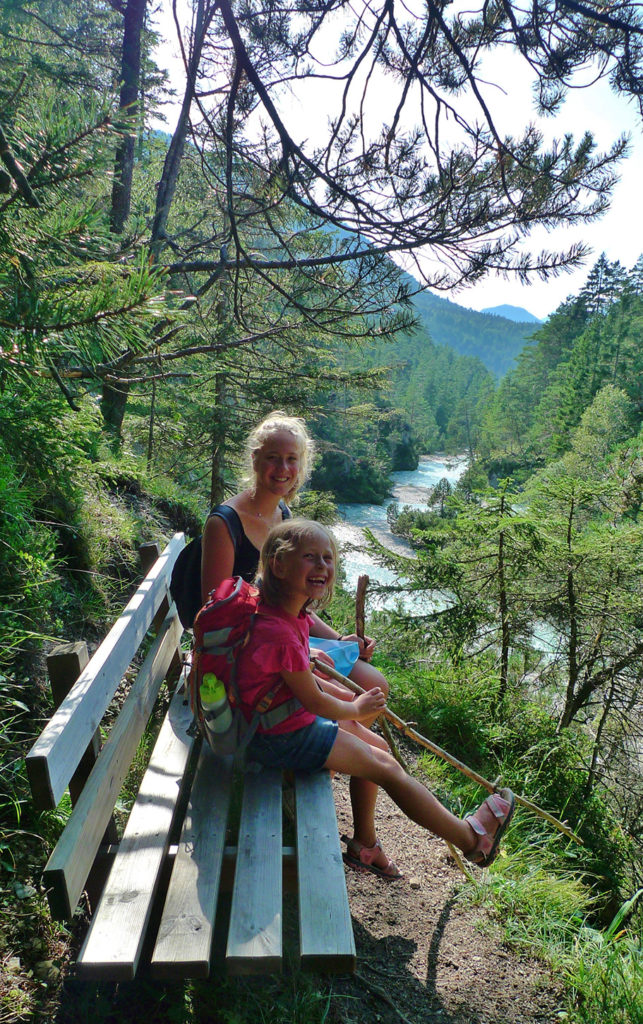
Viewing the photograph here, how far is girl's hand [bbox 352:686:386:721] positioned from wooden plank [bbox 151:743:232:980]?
54cm

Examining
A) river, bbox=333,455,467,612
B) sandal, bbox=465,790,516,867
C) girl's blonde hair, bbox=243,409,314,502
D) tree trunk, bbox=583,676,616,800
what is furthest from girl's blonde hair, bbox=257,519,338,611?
river, bbox=333,455,467,612

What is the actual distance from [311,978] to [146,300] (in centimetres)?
233

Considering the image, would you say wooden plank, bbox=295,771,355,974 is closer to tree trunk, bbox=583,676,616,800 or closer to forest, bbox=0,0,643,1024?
forest, bbox=0,0,643,1024

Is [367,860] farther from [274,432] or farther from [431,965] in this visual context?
[274,432]

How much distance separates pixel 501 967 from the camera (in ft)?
8.10

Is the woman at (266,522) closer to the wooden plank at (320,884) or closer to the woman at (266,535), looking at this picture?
the woman at (266,535)

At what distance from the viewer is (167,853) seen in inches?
75.5

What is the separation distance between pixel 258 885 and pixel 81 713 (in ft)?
2.34

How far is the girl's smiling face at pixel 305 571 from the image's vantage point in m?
2.19

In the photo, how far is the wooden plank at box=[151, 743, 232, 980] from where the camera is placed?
4.90 feet

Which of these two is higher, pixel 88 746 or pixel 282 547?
pixel 282 547

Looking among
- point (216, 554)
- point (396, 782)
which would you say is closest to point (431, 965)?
point (396, 782)

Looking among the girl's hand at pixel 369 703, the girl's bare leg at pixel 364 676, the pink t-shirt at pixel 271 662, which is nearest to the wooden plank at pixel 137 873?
the pink t-shirt at pixel 271 662

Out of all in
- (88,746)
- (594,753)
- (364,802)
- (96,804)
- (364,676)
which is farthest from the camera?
(594,753)
